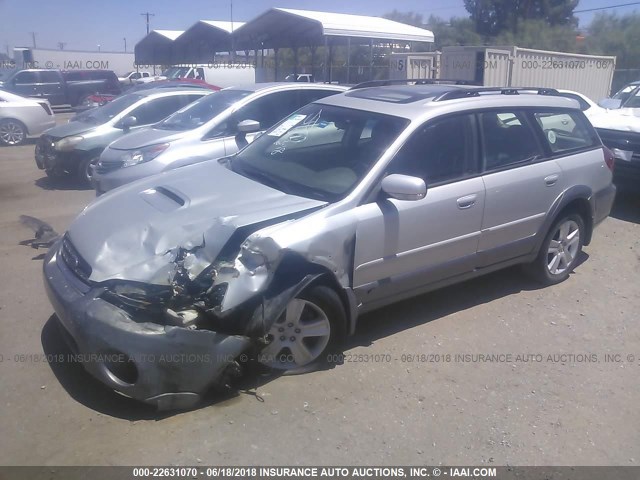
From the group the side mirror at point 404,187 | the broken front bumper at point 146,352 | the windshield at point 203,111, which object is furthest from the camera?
the windshield at point 203,111

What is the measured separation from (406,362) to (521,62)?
15466mm

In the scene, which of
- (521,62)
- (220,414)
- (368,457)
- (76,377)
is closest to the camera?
(368,457)

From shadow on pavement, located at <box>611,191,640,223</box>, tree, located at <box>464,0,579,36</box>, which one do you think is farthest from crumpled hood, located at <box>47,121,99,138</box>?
tree, located at <box>464,0,579,36</box>

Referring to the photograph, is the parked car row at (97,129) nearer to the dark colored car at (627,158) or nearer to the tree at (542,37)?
the dark colored car at (627,158)

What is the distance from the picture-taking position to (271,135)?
196 inches

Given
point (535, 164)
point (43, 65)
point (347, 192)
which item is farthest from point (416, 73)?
point (43, 65)

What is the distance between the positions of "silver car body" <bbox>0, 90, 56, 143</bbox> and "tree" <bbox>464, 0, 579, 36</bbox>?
32.6 meters

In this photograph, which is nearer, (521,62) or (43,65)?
(521,62)

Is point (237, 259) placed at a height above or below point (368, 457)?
above

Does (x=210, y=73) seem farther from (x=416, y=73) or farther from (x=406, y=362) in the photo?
(x=406, y=362)

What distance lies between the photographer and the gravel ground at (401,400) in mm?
3072

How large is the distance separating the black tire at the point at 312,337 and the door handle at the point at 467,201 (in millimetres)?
1247

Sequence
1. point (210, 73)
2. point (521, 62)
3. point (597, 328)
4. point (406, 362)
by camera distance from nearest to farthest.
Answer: point (406, 362) → point (597, 328) → point (521, 62) → point (210, 73)

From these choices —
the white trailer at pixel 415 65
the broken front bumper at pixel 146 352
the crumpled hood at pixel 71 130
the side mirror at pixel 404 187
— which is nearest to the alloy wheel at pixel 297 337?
the broken front bumper at pixel 146 352
